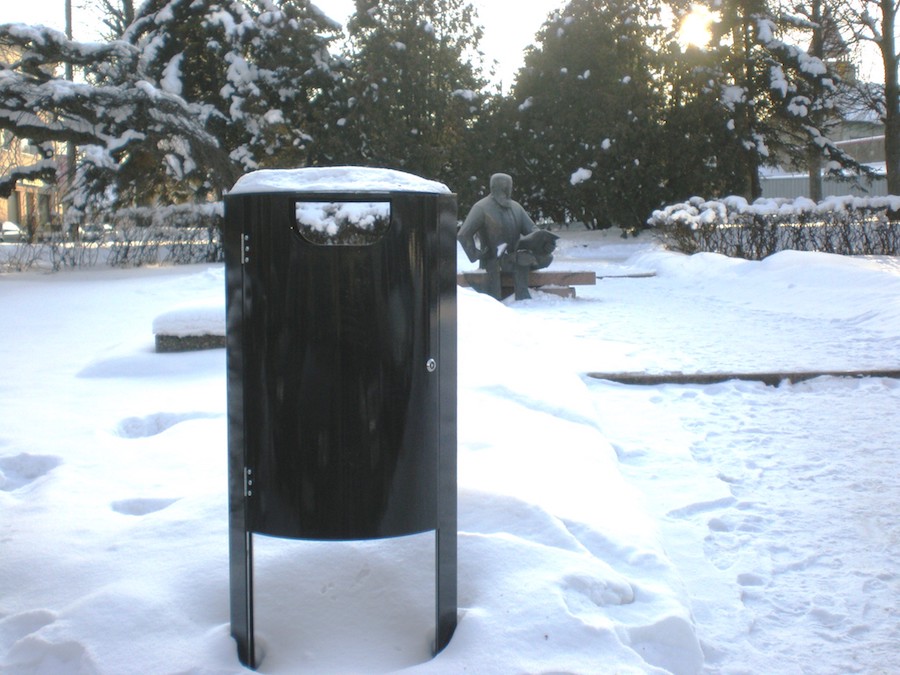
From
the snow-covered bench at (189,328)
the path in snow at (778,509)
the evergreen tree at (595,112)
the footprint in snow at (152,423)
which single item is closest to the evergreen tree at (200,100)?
the evergreen tree at (595,112)

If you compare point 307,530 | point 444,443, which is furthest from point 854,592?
point 307,530

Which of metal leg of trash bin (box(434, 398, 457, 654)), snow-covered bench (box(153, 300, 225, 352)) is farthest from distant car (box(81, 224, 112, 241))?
metal leg of trash bin (box(434, 398, 457, 654))

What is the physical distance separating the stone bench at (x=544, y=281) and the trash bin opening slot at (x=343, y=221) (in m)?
11.1

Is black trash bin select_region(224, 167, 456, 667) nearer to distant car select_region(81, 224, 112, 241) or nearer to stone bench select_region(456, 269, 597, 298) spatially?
stone bench select_region(456, 269, 597, 298)

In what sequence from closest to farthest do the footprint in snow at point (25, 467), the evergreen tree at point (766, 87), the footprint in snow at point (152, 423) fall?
1. the footprint in snow at point (25, 467)
2. the footprint in snow at point (152, 423)
3. the evergreen tree at point (766, 87)

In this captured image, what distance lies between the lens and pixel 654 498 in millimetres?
4426

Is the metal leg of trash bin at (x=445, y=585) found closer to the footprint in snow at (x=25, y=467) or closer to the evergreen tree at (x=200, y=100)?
the footprint in snow at (x=25, y=467)

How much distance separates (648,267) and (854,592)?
16.5m

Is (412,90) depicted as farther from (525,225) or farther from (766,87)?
(525,225)

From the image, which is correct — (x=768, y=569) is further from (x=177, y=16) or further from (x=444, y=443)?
(x=177, y=16)

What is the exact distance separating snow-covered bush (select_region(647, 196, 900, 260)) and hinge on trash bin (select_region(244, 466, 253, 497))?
1778cm

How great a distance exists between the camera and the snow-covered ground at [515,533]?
2516mm

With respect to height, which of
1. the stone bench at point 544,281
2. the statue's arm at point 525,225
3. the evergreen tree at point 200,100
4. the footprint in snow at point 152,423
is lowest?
the footprint in snow at point 152,423

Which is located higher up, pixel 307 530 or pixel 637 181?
pixel 637 181
